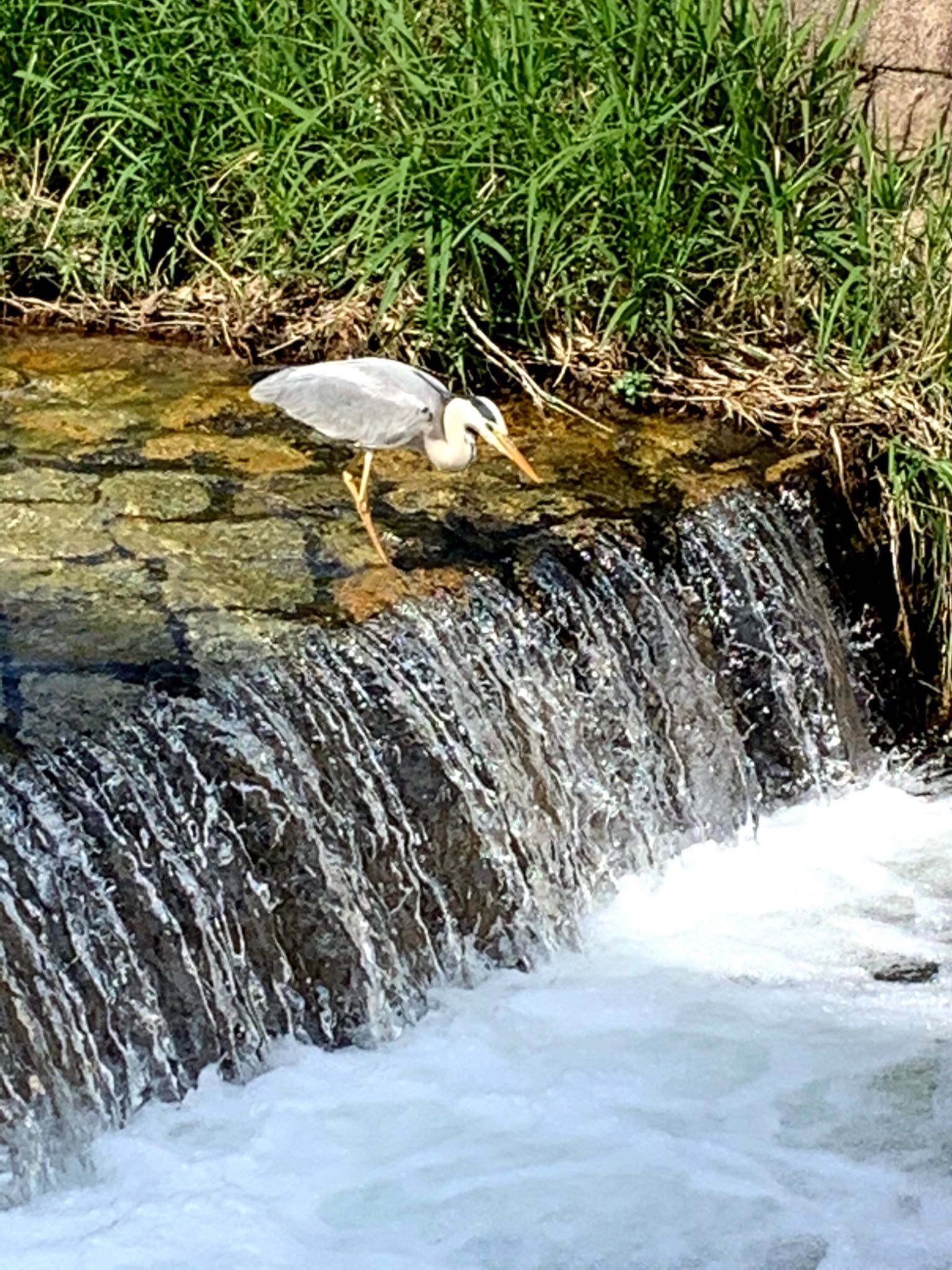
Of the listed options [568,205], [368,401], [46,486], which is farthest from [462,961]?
[568,205]

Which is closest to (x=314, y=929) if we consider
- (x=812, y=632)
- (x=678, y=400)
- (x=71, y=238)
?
(x=812, y=632)

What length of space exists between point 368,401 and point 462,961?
4.20ft

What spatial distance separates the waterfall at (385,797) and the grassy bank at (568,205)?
63 cm

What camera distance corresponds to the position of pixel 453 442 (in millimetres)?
4887

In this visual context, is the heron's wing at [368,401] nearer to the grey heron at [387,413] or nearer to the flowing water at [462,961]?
the grey heron at [387,413]

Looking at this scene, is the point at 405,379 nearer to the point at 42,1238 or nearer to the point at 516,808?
the point at 516,808

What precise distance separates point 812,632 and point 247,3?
265 cm

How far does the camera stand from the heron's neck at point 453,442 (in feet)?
15.9

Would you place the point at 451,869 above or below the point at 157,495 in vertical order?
below

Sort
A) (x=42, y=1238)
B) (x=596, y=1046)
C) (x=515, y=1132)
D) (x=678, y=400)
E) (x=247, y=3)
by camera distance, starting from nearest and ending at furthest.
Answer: (x=42, y=1238)
(x=515, y=1132)
(x=596, y=1046)
(x=678, y=400)
(x=247, y=3)

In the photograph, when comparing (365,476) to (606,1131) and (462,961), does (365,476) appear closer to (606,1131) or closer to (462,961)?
(462,961)

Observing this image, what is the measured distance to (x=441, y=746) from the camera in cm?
466

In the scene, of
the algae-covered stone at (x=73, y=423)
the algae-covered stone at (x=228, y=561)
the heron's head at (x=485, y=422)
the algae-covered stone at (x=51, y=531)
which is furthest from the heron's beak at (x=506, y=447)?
the algae-covered stone at (x=73, y=423)

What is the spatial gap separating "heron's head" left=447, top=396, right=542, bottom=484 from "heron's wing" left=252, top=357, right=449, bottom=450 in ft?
0.19
